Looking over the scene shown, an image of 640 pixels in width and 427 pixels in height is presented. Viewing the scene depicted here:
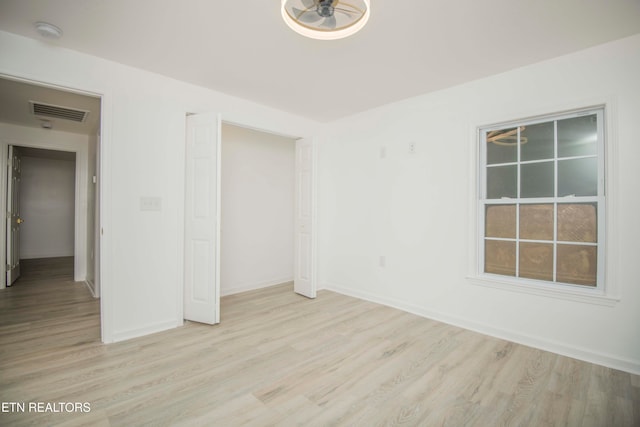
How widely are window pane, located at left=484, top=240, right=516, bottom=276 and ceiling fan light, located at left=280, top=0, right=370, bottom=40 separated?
2539 mm

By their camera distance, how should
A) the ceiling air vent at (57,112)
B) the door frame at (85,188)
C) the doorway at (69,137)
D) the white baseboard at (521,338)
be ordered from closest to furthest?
the white baseboard at (521,338) → the door frame at (85,188) → the doorway at (69,137) → the ceiling air vent at (57,112)

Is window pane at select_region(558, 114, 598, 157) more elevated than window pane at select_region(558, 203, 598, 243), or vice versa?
window pane at select_region(558, 114, 598, 157)

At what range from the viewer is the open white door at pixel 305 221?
4172 millimetres

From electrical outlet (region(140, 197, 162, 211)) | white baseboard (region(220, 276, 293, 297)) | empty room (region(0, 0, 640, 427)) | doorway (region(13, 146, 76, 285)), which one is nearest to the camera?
empty room (region(0, 0, 640, 427))

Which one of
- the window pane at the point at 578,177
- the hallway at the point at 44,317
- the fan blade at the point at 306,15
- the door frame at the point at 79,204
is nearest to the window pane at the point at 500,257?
the window pane at the point at 578,177

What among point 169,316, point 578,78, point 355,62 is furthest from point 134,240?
point 578,78

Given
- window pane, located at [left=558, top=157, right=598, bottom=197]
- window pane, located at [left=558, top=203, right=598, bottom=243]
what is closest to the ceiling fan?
window pane, located at [left=558, top=157, right=598, bottom=197]

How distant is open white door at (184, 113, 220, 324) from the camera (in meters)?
3.15

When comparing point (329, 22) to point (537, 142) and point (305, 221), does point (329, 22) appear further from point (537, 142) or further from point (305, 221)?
point (305, 221)

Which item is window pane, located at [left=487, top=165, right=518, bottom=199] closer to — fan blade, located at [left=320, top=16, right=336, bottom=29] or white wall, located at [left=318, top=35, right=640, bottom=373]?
white wall, located at [left=318, top=35, right=640, bottom=373]

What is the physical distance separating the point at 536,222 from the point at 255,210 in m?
3.71

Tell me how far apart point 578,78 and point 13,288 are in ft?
24.9

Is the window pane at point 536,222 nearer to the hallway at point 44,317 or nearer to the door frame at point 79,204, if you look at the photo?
the hallway at point 44,317

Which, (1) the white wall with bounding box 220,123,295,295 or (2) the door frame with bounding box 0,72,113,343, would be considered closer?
(2) the door frame with bounding box 0,72,113,343
